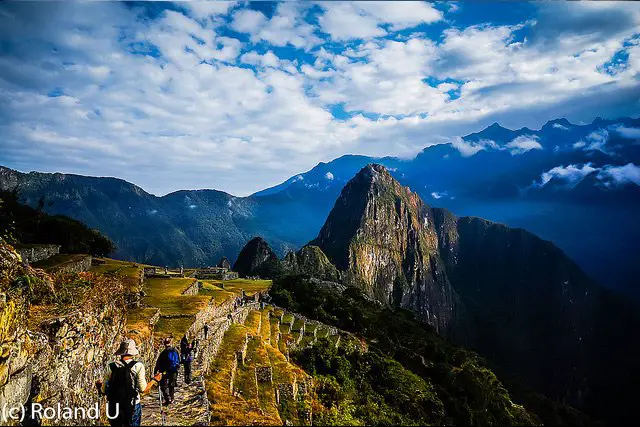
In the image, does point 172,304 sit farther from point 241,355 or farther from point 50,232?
point 50,232

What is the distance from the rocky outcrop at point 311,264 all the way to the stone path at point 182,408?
316 ft

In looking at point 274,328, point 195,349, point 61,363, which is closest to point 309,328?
point 274,328

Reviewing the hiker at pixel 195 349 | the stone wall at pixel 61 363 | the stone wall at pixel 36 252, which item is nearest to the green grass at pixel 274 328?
the hiker at pixel 195 349

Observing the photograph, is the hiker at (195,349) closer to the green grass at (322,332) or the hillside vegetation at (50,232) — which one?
the green grass at (322,332)

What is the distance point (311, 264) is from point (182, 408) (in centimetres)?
11555

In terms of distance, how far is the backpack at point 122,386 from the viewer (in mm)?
7246

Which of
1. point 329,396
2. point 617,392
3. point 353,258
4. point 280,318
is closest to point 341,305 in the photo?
point 280,318

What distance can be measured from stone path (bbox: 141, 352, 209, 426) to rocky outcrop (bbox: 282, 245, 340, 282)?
9641 centimetres

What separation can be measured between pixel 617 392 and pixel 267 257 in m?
146

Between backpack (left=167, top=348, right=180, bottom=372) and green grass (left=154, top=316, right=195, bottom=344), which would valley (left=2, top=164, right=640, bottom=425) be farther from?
backpack (left=167, top=348, right=180, bottom=372)

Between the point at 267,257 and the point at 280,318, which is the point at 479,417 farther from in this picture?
the point at 267,257

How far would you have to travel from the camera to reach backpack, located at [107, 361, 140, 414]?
725 centimetres

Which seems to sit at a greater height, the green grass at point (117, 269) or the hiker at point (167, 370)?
the green grass at point (117, 269)

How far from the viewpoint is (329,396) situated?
2603 cm
